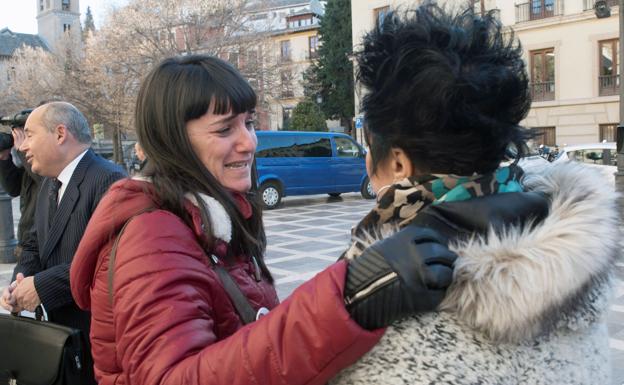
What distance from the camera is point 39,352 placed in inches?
85.6

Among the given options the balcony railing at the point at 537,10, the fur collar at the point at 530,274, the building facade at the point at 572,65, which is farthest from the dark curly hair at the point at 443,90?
the balcony railing at the point at 537,10

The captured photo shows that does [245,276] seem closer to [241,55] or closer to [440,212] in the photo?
[440,212]

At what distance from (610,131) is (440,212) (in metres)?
31.4

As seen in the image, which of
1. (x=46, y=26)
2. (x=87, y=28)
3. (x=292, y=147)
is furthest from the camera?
(x=46, y=26)

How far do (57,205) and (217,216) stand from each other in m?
1.90

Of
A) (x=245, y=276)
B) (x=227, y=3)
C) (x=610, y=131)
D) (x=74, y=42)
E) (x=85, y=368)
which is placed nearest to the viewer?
(x=245, y=276)

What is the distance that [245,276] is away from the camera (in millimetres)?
1414

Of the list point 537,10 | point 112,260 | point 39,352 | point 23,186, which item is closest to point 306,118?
point 537,10

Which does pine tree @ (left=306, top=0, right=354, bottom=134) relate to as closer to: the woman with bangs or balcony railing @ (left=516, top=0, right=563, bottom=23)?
balcony railing @ (left=516, top=0, right=563, bottom=23)

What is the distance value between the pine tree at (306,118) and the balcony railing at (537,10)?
41.1 ft

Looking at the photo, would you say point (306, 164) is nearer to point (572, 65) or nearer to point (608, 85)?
point (572, 65)

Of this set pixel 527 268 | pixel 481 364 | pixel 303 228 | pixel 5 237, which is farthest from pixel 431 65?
pixel 303 228

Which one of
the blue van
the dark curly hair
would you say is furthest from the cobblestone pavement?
the dark curly hair

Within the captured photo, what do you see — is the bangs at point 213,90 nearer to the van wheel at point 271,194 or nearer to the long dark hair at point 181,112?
the long dark hair at point 181,112
